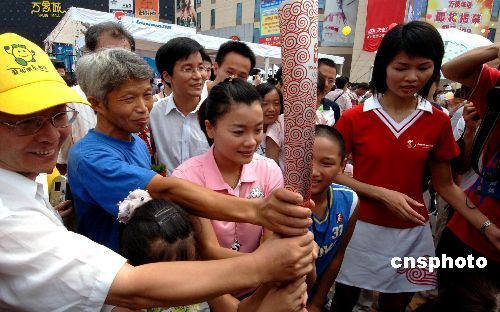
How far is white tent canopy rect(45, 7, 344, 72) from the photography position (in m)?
9.94

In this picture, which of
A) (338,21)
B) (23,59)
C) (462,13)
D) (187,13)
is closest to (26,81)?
(23,59)

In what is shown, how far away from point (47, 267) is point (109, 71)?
36.8 inches

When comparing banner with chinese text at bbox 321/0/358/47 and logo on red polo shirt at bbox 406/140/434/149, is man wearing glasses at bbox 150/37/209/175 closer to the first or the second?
logo on red polo shirt at bbox 406/140/434/149

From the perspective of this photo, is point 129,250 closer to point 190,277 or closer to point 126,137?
point 190,277

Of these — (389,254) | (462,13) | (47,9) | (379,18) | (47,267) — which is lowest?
(389,254)

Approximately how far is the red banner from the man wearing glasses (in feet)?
57.7

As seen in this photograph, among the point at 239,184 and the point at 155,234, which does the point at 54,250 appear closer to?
the point at 155,234

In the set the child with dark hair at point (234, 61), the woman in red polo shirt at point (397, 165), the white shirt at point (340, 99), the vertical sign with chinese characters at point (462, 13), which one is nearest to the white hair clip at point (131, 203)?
the woman in red polo shirt at point (397, 165)

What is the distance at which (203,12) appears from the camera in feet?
119

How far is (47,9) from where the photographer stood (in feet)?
63.4

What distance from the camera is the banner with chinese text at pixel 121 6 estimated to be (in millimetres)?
14742

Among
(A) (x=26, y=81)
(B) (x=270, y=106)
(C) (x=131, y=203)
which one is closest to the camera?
(A) (x=26, y=81)

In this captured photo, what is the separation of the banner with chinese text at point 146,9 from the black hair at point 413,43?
52.9 feet

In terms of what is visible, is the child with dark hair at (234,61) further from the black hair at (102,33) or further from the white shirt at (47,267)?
the white shirt at (47,267)
